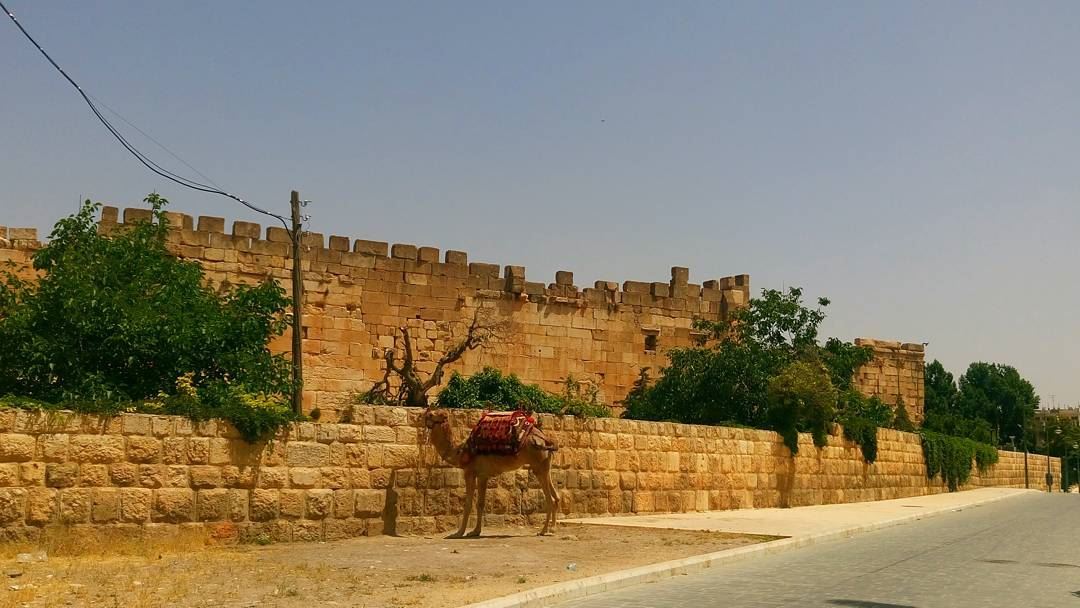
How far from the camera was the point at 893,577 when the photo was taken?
11016 millimetres

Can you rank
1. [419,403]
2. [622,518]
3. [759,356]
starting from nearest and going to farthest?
[622,518]
[419,403]
[759,356]

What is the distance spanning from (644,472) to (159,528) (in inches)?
363

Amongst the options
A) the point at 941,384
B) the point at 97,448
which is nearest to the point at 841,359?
the point at 97,448

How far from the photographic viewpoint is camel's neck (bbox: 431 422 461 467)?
14.2 m

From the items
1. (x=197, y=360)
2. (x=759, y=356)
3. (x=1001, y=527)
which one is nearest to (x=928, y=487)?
(x=759, y=356)

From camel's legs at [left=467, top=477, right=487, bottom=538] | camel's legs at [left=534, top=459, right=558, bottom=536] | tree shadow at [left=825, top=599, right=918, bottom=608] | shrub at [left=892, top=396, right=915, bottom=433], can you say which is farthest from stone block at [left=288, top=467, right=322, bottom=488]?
shrub at [left=892, top=396, right=915, bottom=433]

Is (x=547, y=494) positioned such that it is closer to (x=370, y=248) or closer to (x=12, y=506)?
(x=12, y=506)

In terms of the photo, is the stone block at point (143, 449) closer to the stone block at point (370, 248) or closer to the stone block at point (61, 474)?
the stone block at point (61, 474)

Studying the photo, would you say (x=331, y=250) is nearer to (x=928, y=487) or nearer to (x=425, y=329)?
(x=425, y=329)

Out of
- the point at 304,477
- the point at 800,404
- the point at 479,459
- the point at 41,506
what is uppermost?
the point at 800,404

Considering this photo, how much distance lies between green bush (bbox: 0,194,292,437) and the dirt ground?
2.06 metres

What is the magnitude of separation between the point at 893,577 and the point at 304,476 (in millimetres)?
6804

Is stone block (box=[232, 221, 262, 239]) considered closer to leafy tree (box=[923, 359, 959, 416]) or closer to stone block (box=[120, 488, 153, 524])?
stone block (box=[120, 488, 153, 524])

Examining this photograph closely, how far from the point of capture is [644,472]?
18875 mm
